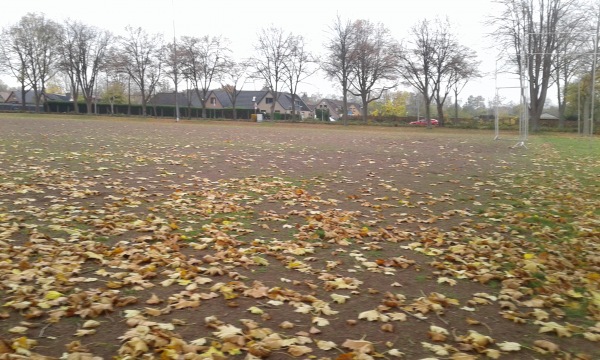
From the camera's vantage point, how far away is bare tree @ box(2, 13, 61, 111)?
65.6m

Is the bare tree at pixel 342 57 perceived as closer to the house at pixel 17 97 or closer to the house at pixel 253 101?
the house at pixel 253 101

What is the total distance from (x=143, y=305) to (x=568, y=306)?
3892mm

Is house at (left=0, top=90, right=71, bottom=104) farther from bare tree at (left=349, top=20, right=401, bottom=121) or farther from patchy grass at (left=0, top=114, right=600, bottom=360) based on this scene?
patchy grass at (left=0, top=114, right=600, bottom=360)

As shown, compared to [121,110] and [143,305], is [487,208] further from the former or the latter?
[121,110]

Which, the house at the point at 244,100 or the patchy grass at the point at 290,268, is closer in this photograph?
the patchy grass at the point at 290,268

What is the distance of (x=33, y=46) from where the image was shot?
66.7 m

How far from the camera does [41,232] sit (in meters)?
5.88

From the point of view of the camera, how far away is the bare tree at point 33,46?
2584 inches

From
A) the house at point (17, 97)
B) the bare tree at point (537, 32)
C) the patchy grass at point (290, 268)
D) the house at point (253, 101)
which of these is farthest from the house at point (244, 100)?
the patchy grass at point (290, 268)

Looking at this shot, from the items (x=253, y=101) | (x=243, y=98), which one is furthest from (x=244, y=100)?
(x=253, y=101)

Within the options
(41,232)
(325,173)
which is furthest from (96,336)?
(325,173)

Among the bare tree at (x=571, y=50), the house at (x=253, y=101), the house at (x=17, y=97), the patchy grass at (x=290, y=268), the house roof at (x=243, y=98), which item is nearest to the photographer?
the patchy grass at (x=290, y=268)

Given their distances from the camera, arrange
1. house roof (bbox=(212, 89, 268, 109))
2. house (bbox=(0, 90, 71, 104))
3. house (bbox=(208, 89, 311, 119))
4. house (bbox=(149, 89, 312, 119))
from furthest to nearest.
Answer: house (bbox=(0, 90, 71, 104)), house roof (bbox=(212, 89, 268, 109)), house (bbox=(208, 89, 311, 119)), house (bbox=(149, 89, 312, 119))

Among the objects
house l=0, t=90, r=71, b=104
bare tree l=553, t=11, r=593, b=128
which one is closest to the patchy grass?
bare tree l=553, t=11, r=593, b=128
